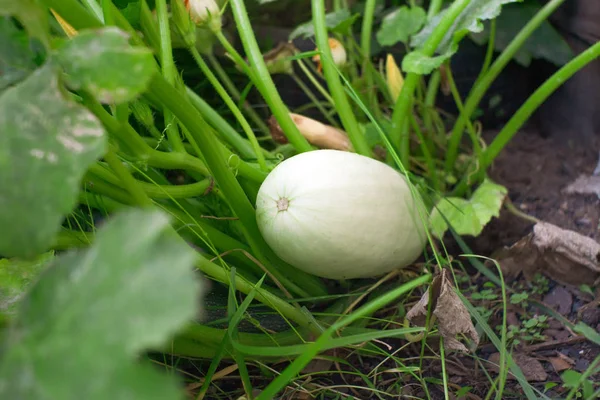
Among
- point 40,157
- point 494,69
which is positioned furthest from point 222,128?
point 40,157

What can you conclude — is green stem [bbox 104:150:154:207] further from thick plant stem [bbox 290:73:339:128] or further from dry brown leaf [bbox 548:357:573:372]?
thick plant stem [bbox 290:73:339:128]

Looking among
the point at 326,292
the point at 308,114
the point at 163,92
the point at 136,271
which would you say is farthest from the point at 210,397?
the point at 308,114

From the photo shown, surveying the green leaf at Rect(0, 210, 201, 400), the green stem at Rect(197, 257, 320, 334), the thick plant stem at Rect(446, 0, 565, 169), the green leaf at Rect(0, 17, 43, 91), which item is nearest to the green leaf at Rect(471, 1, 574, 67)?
the thick plant stem at Rect(446, 0, 565, 169)

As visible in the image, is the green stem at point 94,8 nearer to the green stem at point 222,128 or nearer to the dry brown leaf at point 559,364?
the green stem at point 222,128

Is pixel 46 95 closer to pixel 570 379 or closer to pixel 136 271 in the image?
pixel 136 271

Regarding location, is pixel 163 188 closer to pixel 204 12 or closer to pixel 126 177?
pixel 126 177

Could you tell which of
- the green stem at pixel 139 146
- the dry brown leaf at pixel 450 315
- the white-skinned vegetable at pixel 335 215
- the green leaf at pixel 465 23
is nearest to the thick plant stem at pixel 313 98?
the green leaf at pixel 465 23
